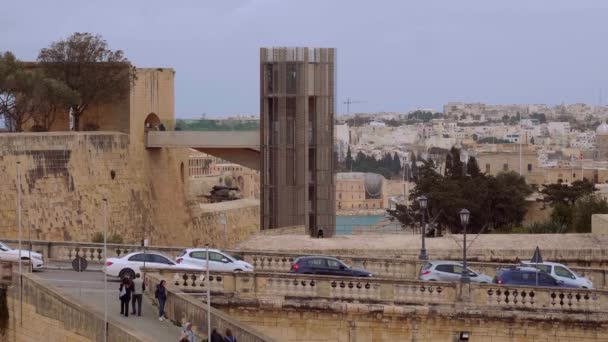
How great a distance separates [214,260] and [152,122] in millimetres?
25647

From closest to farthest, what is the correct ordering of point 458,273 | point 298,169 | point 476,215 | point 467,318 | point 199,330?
point 199,330 → point 467,318 → point 458,273 → point 298,169 → point 476,215

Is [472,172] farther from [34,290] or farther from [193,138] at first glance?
[34,290]

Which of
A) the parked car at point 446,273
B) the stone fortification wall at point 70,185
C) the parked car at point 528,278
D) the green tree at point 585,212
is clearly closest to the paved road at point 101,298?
the parked car at point 446,273

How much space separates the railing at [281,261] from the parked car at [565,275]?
0.36 metres

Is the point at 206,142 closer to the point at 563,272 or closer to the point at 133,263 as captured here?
the point at 133,263

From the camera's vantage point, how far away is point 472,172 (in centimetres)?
6378

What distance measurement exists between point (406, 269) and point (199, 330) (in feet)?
18.7

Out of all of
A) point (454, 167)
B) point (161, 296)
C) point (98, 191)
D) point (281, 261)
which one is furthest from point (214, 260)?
point (454, 167)

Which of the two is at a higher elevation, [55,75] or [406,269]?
[55,75]

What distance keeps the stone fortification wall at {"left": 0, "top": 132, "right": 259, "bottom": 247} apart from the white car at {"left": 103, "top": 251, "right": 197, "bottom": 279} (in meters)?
14.9

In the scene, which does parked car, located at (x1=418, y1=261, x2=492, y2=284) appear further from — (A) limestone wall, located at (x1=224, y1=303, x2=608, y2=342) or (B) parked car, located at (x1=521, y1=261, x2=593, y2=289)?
(A) limestone wall, located at (x1=224, y1=303, x2=608, y2=342)

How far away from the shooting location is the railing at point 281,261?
23.8m

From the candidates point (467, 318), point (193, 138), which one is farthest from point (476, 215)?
point (467, 318)

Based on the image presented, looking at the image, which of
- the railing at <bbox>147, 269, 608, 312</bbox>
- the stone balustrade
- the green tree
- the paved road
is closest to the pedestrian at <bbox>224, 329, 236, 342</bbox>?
the paved road
